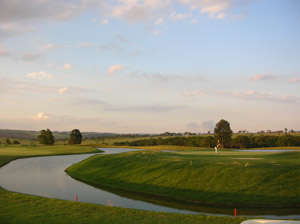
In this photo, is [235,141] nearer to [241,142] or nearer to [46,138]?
[241,142]

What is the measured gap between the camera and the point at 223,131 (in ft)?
349

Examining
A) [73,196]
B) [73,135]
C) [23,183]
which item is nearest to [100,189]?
[73,196]

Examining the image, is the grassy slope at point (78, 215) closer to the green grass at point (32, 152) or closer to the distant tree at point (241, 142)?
the green grass at point (32, 152)

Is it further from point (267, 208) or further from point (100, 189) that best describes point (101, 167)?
point (267, 208)

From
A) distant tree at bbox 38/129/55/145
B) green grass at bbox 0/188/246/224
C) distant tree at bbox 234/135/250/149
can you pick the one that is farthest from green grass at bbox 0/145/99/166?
distant tree at bbox 234/135/250/149

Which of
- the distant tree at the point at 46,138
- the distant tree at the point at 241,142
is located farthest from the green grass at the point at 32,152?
the distant tree at the point at 241,142

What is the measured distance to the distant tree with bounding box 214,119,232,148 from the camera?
4173 inches

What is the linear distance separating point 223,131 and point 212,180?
78.8 m

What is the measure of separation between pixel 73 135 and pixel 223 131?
85.0 meters

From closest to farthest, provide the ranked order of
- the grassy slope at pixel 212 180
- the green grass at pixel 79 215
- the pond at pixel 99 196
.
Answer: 1. the green grass at pixel 79 215
2. the pond at pixel 99 196
3. the grassy slope at pixel 212 180

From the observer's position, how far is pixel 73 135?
142875mm

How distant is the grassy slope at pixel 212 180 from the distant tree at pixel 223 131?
63.8 meters

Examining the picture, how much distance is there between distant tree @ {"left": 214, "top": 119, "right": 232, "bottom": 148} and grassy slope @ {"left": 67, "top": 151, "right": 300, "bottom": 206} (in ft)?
209

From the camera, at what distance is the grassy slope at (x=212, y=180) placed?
2739cm
